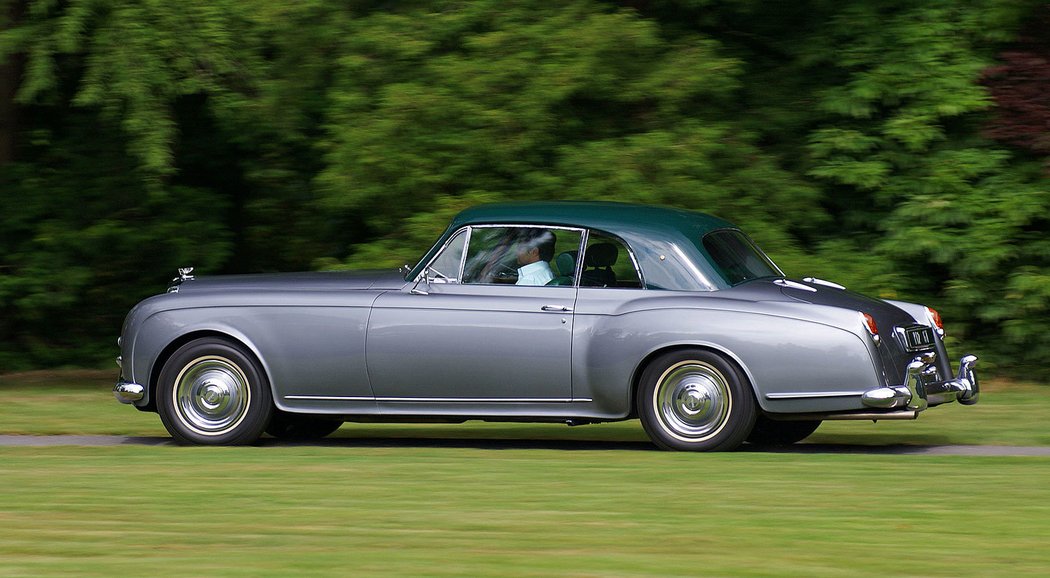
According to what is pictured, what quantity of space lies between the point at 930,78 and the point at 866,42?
2.95 ft

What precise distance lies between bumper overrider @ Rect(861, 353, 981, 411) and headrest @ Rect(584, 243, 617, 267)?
6.13 feet

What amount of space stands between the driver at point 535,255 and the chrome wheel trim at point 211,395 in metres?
2.06

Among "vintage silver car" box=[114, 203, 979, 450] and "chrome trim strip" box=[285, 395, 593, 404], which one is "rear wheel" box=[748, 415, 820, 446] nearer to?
"vintage silver car" box=[114, 203, 979, 450]

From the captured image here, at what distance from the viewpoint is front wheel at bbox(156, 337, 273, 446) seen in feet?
33.2

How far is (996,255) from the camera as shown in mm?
15508

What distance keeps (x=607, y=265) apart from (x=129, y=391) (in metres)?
3.38

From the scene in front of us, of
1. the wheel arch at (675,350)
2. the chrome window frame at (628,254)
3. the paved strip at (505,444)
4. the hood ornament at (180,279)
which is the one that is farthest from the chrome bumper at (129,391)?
the wheel arch at (675,350)

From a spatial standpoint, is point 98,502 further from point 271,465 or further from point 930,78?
point 930,78

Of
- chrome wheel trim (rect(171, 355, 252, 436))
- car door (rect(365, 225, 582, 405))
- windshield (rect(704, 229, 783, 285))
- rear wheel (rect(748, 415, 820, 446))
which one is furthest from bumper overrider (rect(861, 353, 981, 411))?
chrome wheel trim (rect(171, 355, 252, 436))

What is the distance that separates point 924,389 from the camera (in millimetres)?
9375

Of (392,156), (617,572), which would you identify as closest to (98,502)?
(617,572)

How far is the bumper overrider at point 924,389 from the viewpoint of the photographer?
29.5ft

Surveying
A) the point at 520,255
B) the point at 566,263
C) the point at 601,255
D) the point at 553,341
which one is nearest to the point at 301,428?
the point at 520,255

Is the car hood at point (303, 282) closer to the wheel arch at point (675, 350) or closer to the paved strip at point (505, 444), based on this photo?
the paved strip at point (505, 444)
